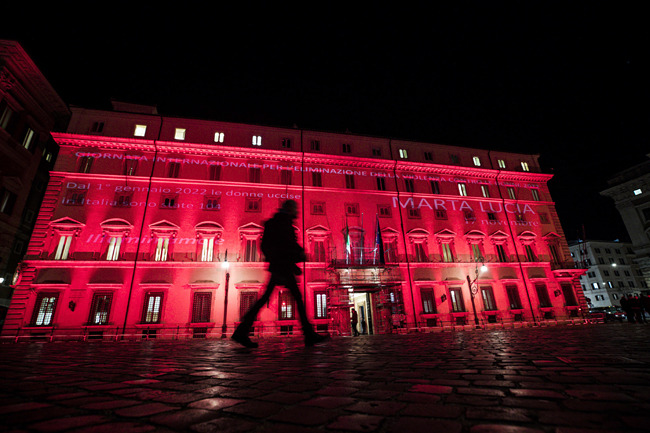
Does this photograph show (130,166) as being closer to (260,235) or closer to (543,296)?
(260,235)

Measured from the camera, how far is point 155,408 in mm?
1640

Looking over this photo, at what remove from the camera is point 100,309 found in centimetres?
1783

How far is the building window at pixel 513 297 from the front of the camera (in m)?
23.2

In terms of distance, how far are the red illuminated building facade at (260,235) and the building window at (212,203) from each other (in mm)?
172

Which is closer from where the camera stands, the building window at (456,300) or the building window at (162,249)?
the building window at (162,249)

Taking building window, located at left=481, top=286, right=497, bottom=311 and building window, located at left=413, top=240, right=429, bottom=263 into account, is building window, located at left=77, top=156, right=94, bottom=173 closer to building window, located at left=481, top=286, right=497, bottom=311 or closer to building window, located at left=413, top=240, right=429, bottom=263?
building window, located at left=413, top=240, right=429, bottom=263

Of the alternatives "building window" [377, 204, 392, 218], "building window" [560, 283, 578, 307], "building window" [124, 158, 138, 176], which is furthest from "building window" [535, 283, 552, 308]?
"building window" [124, 158, 138, 176]

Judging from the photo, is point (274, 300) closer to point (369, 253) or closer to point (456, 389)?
point (369, 253)

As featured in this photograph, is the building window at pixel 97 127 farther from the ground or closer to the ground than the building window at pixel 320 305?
farther from the ground

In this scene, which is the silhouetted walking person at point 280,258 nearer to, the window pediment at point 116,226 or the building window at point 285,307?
the building window at point 285,307

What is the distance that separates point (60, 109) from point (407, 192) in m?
29.6

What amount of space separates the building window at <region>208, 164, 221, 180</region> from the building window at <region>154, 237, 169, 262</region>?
5551 mm

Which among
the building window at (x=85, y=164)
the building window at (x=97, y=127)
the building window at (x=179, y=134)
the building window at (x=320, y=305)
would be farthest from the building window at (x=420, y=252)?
the building window at (x=97, y=127)

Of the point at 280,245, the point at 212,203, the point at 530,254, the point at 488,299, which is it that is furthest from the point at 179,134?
the point at 530,254
